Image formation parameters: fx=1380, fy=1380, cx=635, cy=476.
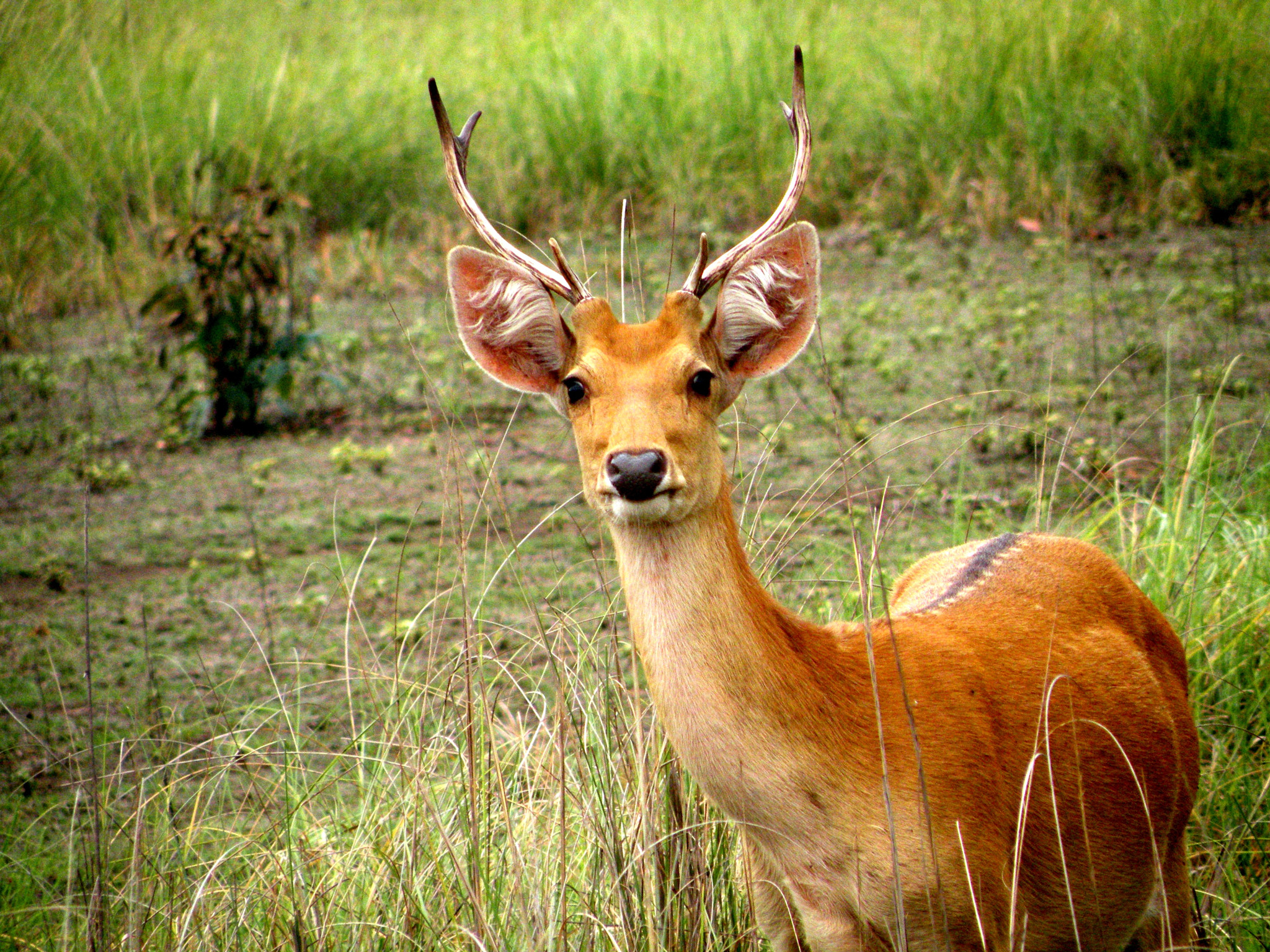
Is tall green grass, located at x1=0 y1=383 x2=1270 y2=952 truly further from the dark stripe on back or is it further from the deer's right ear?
the dark stripe on back

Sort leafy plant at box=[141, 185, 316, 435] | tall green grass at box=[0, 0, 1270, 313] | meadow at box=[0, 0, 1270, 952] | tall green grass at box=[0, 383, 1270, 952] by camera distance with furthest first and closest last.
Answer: tall green grass at box=[0, 0, 1270, 313] < leafy plant at box=[141, 185, 316, 435] < meadow at box=[0, 0, 1270, 952] < tall green grass at box=[0, 383, 1270, 952]

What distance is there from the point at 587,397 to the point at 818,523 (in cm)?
271

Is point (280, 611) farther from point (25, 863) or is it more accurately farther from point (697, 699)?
point (697, 699)

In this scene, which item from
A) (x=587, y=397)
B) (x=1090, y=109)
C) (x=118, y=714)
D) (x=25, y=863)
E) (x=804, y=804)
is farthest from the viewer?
(x=1090, y=109)

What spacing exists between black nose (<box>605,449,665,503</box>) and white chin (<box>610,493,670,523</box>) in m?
0.02

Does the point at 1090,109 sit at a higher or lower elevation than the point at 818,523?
higher

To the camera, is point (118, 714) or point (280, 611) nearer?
point (118, 714)

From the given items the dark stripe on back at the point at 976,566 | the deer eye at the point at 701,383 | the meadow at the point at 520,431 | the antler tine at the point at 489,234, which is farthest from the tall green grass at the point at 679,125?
the deer eye at the point at 701,383

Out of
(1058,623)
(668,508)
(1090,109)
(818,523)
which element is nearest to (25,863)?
(668,508)

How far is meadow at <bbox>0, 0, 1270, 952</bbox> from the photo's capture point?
9.80 feet

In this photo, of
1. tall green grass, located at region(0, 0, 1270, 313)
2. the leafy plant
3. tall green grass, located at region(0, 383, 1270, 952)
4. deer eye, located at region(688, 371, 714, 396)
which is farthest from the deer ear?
tall green grass, located at region(0, 0, 1270, 313)

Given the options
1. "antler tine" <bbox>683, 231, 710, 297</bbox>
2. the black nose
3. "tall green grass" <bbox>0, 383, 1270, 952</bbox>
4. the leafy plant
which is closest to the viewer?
the black nose

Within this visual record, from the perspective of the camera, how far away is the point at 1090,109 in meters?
8.27

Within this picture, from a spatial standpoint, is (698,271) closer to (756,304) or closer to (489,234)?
(756,304)
